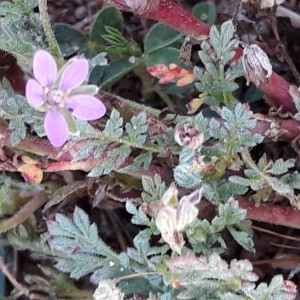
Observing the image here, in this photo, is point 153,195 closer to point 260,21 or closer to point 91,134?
point 91,134

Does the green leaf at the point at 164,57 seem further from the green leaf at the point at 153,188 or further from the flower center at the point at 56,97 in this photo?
the flower center at the point at 56,97

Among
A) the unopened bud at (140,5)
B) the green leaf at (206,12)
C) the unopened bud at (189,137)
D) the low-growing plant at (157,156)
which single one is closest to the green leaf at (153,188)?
the low-growing plant at (157,156)

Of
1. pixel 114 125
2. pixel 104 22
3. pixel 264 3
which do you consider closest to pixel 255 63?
pixel 264 3

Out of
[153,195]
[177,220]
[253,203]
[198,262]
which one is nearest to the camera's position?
[177,220]

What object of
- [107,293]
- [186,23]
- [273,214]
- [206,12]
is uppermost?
[186,23]

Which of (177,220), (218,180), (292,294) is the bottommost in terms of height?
(292,294)

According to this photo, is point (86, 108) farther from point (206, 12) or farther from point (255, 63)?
point (206, 12)

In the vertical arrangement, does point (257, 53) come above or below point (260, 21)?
above

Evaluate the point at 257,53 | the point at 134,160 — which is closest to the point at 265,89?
the point at 257,53
